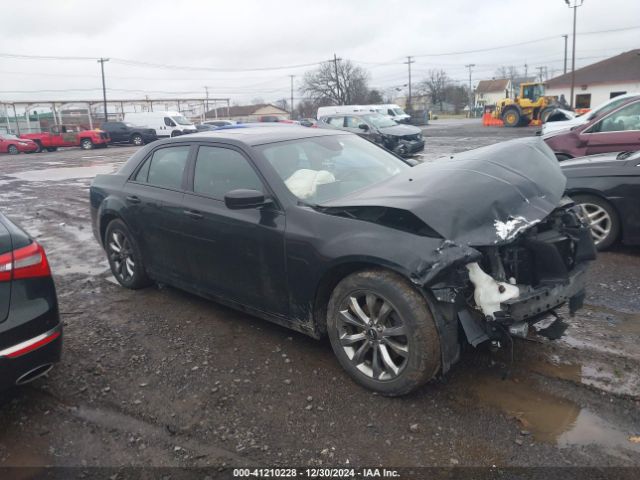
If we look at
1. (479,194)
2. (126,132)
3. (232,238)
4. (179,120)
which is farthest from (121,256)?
(179,120)

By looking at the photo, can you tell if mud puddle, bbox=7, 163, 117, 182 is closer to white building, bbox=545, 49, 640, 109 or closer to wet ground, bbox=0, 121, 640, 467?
wet ground, bbox=0, 121, 640, 467

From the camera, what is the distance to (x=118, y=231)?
507 cm

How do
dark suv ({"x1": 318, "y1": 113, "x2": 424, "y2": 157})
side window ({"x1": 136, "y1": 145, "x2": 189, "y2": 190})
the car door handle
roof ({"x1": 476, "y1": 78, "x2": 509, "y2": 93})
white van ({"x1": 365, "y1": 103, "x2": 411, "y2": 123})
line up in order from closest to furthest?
the car door handle
side window ({"x1": 136, "y1": 145, "x2": 189, "y2": 190})
dark suv ({"x1": 318, "y1": 113, "x2": 424, "y2": 157})
white van ({"x1": 365, "y1": 103, "x2": 411, "y2": 123})
roof ({"x1": 476, "y1": 78, "x2": 509, "y2": 93})

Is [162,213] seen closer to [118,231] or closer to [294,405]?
[118,231]

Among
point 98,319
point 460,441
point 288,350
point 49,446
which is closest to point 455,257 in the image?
point 460,441

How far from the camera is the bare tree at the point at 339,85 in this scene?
259ft

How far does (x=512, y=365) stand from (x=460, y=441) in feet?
3.03

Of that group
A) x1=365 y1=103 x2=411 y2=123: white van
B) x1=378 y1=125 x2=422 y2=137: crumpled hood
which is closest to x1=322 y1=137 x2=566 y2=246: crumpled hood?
x1=378 y1=125 x2=422 y2=137: crumpled hood

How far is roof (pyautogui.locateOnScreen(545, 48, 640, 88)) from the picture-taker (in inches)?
1841

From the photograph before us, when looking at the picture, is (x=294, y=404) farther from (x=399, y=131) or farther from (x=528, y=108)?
(x=528, y=108)

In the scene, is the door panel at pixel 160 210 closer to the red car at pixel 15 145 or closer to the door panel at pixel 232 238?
the door panel at pixel 232 238

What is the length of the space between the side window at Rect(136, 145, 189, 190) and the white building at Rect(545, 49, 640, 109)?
169 ft

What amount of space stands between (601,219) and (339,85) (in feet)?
Result: 253

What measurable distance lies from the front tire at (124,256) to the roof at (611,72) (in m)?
Result: 52.9
